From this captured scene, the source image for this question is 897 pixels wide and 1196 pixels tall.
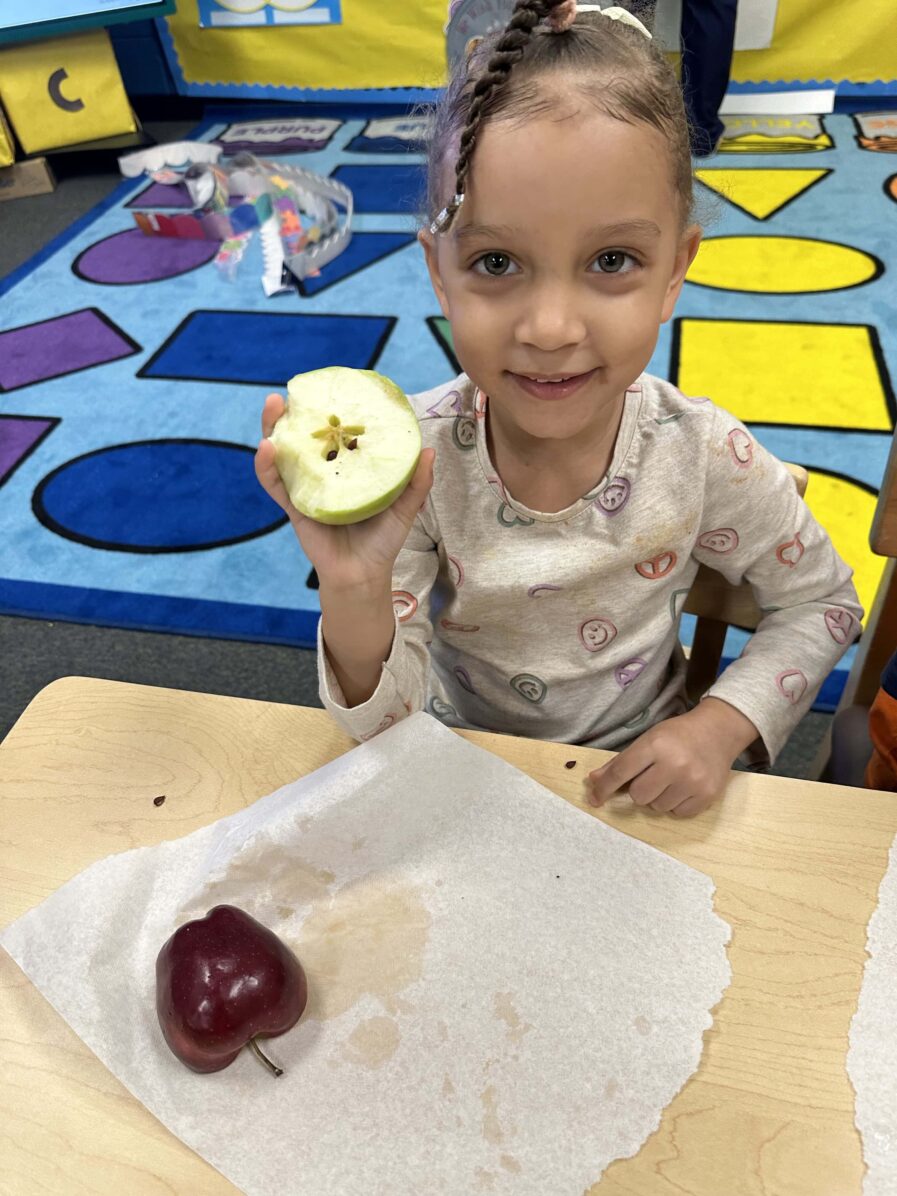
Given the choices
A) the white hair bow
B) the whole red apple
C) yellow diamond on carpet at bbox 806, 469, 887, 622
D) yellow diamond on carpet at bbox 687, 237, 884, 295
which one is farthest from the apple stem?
yellow diamond on carpet at bbox 687, 237, 884, 295

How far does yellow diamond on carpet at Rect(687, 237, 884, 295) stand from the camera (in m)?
2.40

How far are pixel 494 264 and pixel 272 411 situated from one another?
180 millimetres

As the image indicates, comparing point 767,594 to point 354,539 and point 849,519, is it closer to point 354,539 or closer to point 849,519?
point 354,539

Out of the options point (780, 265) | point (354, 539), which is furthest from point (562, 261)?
point (780, 265)

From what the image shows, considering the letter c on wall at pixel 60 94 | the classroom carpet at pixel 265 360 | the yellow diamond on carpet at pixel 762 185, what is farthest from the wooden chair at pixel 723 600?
the letter c on wall at pixel 60 94

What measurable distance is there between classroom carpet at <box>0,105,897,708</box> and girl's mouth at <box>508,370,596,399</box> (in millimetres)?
1024

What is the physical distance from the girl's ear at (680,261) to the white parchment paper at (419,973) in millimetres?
356

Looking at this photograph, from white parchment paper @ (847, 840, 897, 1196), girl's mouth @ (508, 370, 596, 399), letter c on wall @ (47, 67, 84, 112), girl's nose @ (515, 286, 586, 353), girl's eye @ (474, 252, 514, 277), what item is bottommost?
white parchment paper @ (847, 840, 897, 1196)

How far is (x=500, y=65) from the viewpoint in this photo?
589 millimetres

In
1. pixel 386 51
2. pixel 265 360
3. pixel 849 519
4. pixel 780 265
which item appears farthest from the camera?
pixel 386 51

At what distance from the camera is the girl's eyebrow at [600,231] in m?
0.58

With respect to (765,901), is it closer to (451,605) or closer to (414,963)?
(414,963)

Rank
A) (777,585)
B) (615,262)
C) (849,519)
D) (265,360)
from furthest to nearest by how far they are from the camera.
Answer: (265,360) < (849,519) < (777,585) < (615,262)

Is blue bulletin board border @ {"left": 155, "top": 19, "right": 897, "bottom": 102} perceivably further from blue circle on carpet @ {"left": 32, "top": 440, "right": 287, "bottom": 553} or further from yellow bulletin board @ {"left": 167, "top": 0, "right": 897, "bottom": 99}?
blue circle on carpet @ {"left": 32, "top": 440, "right": 287, "bottom": 553}
